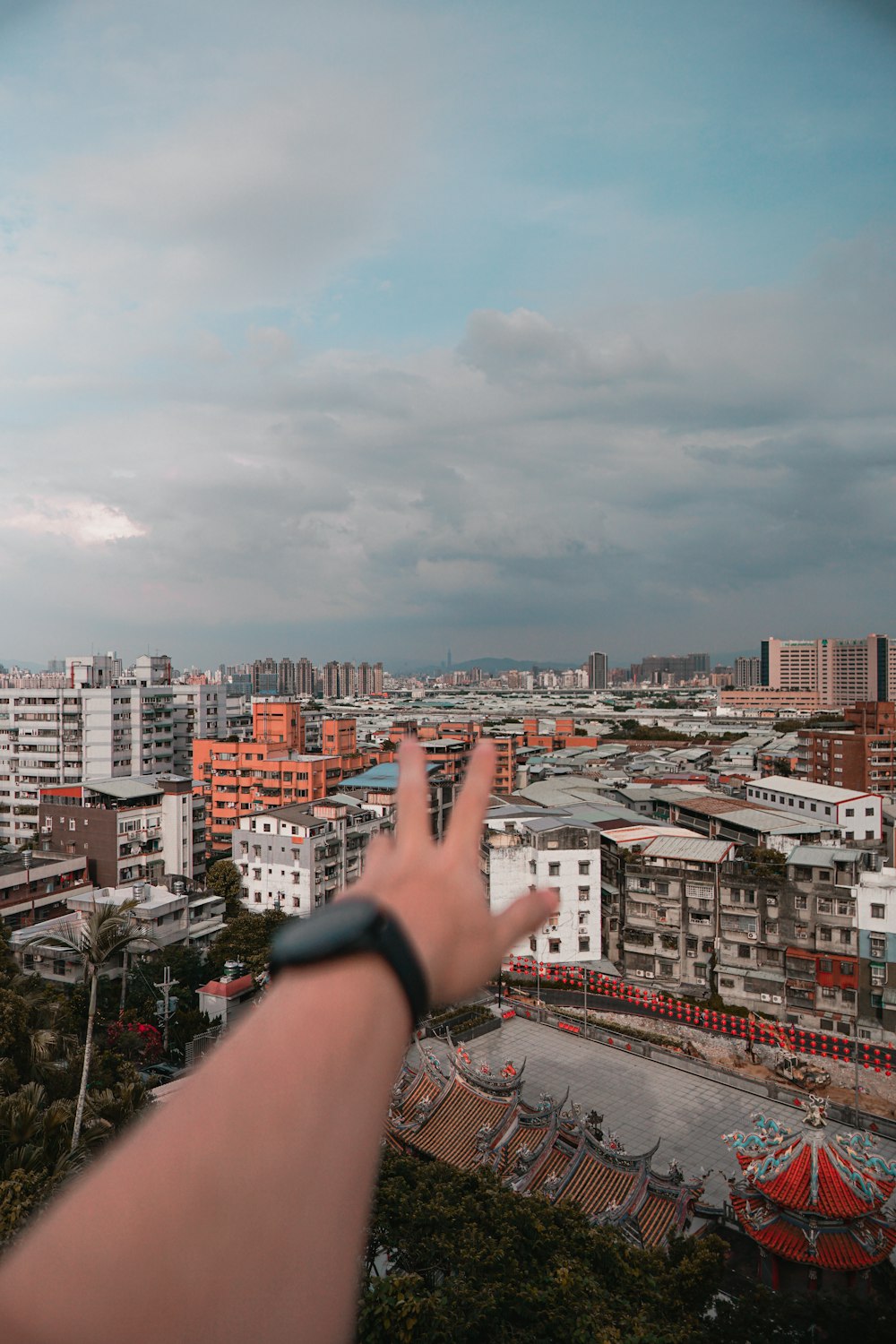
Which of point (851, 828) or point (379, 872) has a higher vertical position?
point (379, 872)

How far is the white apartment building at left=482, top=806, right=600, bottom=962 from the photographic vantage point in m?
11.4

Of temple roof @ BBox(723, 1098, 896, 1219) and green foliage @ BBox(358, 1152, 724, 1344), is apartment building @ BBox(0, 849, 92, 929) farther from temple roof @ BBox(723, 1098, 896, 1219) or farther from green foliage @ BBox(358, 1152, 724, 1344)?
temple roof @ BBox(723, 1098, 896, 1219)

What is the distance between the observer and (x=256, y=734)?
2012 cm

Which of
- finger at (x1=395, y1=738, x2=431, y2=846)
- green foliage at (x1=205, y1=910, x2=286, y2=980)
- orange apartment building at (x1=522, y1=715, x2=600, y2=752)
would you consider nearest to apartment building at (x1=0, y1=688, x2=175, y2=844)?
green foliage at (x1=205, y1=910, x2=286, y2=980)

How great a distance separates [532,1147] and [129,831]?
9522 millimetres

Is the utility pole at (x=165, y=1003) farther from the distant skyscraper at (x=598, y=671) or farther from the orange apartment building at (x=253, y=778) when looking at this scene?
the distant skyscraper at (x=598, y=671)

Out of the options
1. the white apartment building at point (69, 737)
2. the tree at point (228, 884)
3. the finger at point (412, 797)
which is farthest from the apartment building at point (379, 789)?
the finger at point (412, 797)

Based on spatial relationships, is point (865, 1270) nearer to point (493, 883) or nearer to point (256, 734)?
point (493, 883)

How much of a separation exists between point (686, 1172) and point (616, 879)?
4997 mm

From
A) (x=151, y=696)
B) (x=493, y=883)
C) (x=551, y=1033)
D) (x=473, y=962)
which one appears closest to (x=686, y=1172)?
(x=551, y=1033)

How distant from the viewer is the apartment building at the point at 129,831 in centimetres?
1327

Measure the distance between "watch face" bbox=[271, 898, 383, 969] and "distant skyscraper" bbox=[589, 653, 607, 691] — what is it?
90531mm

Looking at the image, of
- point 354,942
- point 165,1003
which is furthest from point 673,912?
point 354,942

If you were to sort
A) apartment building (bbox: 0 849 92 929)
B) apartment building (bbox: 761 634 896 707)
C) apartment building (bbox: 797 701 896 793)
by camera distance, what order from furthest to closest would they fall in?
apartment building (bbox: 761 634 896 707)
apartment building (bbox: 797 701 896 793)
apartment building (bbox: 0 849 92 929)
